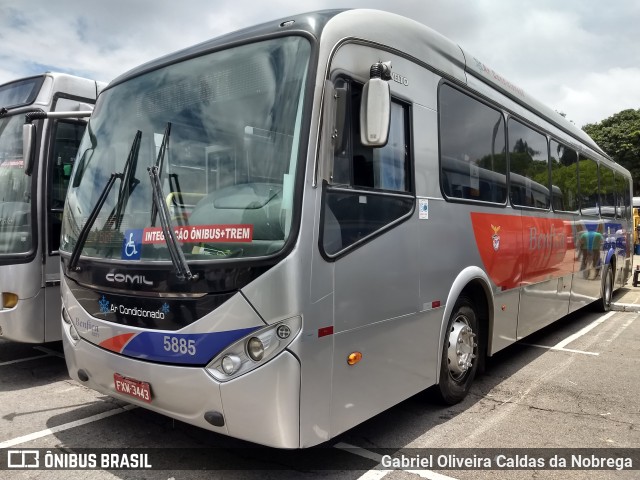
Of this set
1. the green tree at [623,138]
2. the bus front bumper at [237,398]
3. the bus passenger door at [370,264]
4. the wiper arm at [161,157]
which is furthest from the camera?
the green tree at [623,138]

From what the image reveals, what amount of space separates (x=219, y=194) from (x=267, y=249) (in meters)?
0.55

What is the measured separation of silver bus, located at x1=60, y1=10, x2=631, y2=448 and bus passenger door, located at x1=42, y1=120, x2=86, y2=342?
5.00ft

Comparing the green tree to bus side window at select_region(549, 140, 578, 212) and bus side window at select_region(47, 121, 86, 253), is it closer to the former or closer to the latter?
bus side window at select_region(549, 140, 578, 212)

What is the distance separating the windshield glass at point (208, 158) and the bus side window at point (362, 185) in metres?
0.32

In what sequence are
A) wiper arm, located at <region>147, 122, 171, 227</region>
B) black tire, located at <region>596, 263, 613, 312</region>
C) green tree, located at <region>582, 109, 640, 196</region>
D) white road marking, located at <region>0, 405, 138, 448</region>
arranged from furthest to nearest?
1. green tree, located at <region>582, 109, 640, 196</region>
2. black tire, located at <region>596, 263, 613, 312</region>
3. white road marking, located at <region>0, 405, 138, 448</region>
4. wiper arm, located at <region>147, 122, 171, 227</region>

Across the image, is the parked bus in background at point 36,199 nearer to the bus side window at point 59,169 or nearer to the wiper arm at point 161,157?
the bus side window at point 59,169

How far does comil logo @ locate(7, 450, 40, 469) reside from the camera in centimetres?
357

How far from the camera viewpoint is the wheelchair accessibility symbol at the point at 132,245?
11.0 feet

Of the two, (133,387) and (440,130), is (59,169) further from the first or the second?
(440,130)

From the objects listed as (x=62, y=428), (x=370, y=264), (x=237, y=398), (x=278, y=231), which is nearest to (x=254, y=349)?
(x=237, y=398)

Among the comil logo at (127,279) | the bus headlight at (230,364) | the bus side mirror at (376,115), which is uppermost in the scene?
the bus side mirror at (376,115)

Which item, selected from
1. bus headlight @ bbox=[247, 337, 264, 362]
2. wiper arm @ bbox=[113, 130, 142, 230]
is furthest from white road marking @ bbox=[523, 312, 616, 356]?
wiper arm @ bbox=[113, 130, 142, 230]

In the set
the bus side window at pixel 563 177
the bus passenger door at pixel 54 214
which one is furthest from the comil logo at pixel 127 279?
the bus side window at pixel 563 177

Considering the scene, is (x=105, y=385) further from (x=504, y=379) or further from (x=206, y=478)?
(x=504, y=379)
